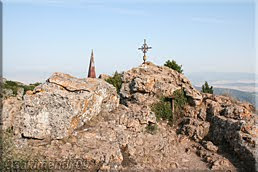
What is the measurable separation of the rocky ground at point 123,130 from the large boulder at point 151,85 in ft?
0.22

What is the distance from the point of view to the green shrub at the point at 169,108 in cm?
1644

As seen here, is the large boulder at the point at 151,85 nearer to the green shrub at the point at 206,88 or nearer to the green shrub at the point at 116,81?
the green shrub at the point at 116,81

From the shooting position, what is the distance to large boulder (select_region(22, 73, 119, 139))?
11.3m

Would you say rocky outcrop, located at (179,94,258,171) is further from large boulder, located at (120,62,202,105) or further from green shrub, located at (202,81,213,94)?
green shrub, located at (202,81,213,94)

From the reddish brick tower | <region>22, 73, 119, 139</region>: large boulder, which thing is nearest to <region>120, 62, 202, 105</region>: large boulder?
the reddish brick tower

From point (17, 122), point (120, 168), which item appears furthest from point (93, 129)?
point (17, 122)

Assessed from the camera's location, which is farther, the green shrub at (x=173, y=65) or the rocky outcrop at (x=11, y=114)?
the green shrub at (x=173, y=65)

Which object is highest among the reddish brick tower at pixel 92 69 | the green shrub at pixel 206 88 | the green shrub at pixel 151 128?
the reddish brick tower at pixel 92 69

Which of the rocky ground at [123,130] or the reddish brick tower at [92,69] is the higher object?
the reddish brick tower at [92,69]

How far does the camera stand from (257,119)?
1425 centimetres

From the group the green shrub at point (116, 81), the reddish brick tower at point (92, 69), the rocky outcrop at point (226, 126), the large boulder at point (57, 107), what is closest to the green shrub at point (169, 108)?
the rocky outcrop at point (226, 126)

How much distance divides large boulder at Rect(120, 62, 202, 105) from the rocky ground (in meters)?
0.07

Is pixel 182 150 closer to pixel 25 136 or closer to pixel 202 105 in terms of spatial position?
pixel 202 105

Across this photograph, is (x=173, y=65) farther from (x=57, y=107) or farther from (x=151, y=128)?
(x=57, y=107)
